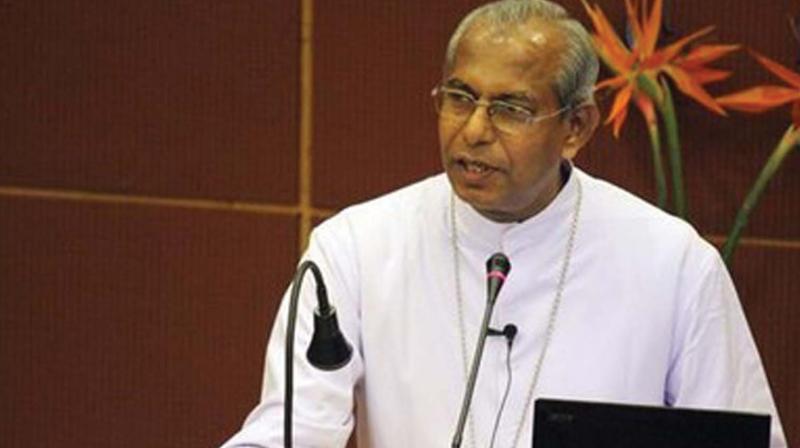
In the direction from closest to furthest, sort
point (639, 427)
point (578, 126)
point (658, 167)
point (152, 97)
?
point (639, 427)
point (578, 126)
point (658, 167)
point (152, 97)

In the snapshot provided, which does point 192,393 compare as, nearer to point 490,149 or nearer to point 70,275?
point 70,275

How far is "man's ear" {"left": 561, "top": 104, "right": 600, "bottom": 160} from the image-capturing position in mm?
2729

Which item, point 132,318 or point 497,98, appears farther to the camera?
point 132,318

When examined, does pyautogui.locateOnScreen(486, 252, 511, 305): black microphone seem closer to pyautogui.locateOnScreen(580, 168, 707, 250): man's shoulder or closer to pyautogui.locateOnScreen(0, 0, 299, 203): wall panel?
pyautogui.locateOnScreen(580, 168, 707, 250): man's shoulder

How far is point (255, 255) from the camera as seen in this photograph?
13.6ft

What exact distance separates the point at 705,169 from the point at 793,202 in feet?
0.63

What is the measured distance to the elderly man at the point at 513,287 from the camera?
2.65 m

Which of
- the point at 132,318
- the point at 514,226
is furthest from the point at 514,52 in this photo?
the point at 132,318

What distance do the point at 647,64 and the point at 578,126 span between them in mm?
798

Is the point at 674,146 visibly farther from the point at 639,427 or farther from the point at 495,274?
the point at 639,427

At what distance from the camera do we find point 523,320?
281cm

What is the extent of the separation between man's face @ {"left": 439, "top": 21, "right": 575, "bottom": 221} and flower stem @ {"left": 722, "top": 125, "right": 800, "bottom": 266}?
3.01ft

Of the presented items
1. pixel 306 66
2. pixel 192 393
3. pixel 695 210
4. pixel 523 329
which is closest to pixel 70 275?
pixel 192 393

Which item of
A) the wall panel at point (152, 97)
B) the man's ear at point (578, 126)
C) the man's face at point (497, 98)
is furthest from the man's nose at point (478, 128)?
the wall panel at point (152, 97)
